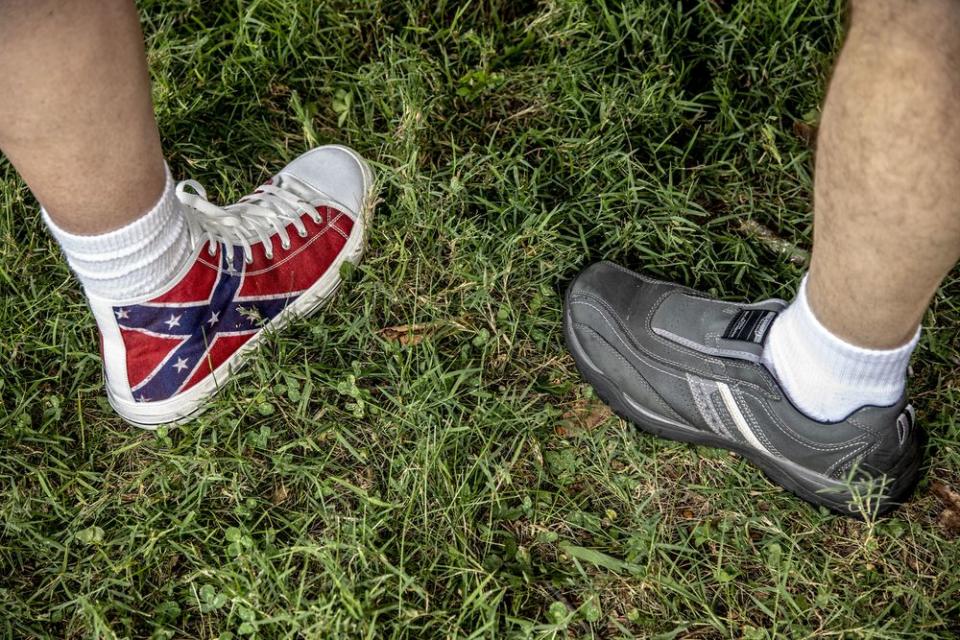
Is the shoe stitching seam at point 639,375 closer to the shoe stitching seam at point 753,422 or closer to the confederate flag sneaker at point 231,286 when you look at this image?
the shoe stitching seam at point 753,422

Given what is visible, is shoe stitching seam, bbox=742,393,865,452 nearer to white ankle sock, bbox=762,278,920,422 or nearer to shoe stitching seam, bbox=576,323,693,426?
white ankle sock, bbox=762,278,920,422

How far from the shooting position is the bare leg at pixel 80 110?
1.44 metres

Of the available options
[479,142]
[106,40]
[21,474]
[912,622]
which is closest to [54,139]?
[106,40]

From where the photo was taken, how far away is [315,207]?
2254 millimetres

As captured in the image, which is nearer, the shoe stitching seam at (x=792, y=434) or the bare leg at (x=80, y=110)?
the bare leg at (x=80, y=110)

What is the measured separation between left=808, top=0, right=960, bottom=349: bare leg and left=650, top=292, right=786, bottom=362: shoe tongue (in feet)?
1.08

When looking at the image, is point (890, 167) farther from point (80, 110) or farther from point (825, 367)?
point (80, 110)

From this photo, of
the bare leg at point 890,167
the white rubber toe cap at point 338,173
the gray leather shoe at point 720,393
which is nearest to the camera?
the bare leg at point 890,167

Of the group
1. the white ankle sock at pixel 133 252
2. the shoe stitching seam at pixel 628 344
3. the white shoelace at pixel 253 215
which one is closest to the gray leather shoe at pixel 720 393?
the shoe stitching seam at pixel 628 344

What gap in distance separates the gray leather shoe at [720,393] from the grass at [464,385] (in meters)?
0.10

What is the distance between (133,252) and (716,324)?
133cm

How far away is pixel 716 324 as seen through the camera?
1.96m

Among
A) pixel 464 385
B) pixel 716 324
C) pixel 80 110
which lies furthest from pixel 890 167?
pixel 80 110

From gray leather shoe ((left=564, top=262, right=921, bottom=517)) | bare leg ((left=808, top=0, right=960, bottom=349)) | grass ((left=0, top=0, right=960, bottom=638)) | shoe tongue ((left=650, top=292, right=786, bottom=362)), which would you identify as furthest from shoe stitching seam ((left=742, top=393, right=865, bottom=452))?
bare leg ((left=808, top=0, right=960, bottom=349))
